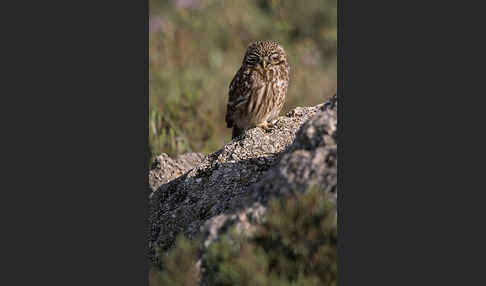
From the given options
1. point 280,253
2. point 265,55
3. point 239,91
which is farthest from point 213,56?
point 280,253

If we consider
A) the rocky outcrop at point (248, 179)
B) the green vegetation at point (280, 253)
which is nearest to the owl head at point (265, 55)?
the rocky outcrop at point (248, 179)

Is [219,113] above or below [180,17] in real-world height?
below

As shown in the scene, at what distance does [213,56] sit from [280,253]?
394 inches

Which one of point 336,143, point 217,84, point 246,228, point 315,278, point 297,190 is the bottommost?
point 315,278

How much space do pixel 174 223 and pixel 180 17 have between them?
9089 mm

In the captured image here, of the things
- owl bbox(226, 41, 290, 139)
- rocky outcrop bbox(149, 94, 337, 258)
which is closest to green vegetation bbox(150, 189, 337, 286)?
rocky outcrop bbox(149, 94, 337, 258)

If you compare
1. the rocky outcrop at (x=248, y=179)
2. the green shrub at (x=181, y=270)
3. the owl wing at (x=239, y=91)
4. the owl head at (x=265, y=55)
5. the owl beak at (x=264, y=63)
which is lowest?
the green shrub at (x=181, y=270)

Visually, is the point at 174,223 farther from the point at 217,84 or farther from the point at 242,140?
the point at 217,84

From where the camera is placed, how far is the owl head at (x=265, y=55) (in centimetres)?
670

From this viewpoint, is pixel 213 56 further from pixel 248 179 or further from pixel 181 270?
pixel 181 270

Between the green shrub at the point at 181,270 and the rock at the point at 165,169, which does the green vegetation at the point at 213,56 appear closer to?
the rock at the point at 165,169

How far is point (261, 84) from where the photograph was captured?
265 inches

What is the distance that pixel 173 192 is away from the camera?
5.21m

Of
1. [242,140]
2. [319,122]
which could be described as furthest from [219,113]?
[319,122]
